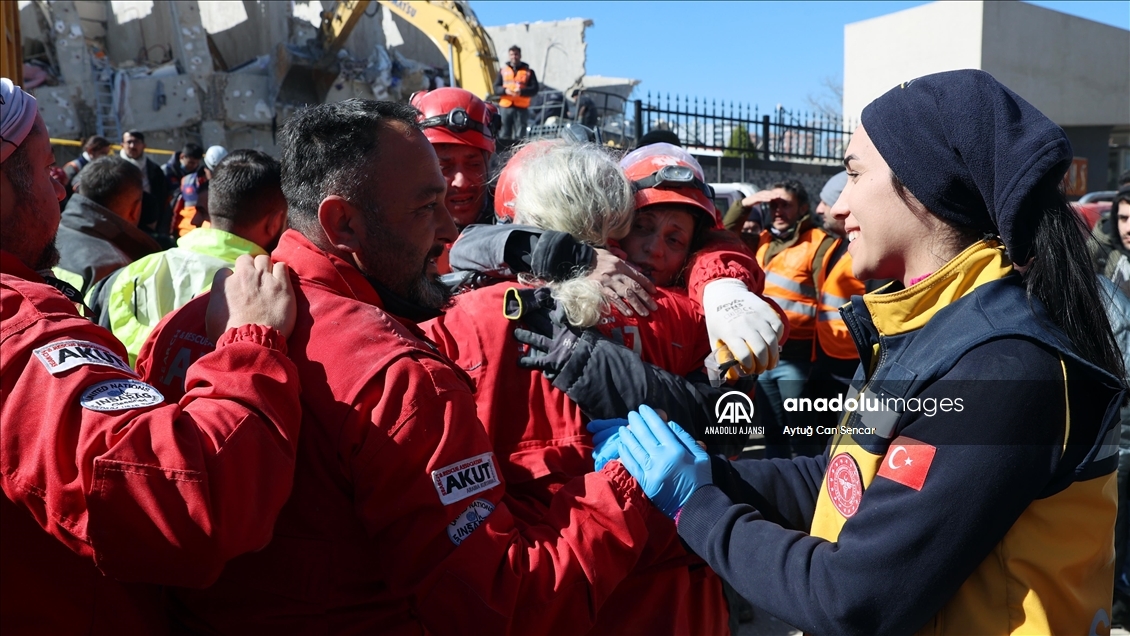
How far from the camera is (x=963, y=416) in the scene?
1.50 metres

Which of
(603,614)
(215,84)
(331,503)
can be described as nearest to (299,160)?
(331,503)

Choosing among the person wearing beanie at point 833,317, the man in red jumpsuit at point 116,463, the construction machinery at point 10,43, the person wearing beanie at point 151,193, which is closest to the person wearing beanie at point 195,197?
the person wearing beanie at point 151,193

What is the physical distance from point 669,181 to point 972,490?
156cm

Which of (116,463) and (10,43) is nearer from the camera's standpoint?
(116,463)

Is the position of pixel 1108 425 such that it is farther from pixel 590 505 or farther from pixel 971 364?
pixel 590 505

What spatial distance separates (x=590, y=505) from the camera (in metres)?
1.88

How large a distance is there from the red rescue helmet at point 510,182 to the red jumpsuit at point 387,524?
0.98 meters

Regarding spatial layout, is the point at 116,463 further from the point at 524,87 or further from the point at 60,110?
the point at 60,110

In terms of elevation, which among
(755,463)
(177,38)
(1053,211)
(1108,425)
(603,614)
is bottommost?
(603,614)

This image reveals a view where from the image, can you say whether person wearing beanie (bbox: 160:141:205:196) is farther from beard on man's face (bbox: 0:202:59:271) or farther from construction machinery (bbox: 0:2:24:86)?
beard on man's face (bbox: 0:202:59:271)

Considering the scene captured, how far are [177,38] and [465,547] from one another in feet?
71.5

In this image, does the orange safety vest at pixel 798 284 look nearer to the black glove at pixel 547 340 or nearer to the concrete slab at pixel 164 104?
the black glove at pixel 547 340

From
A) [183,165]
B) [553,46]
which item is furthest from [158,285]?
[553,46]

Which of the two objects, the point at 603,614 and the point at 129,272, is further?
the point at 129,272
